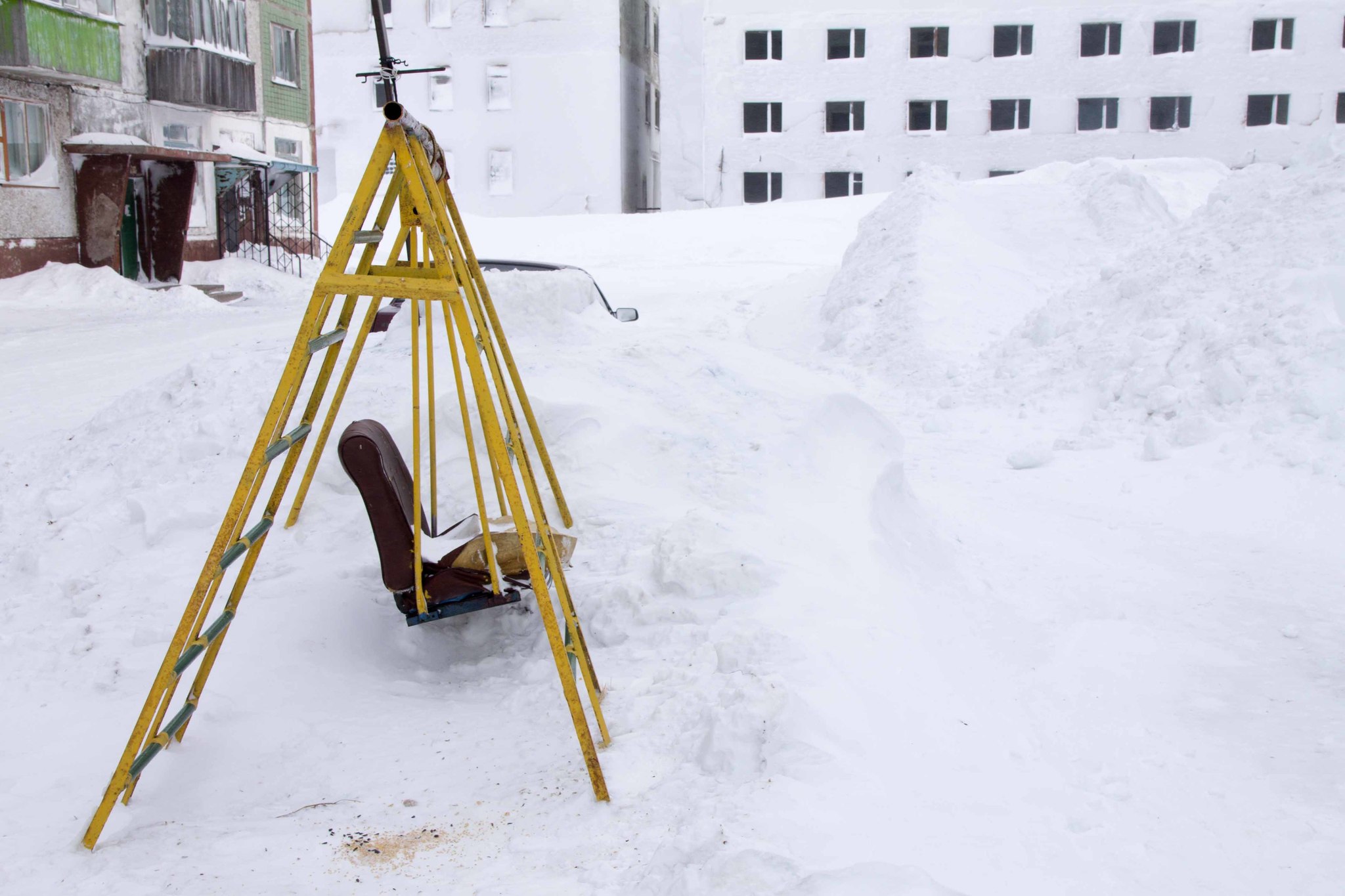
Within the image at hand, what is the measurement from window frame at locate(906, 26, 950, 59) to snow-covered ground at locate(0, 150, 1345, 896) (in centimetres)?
2464

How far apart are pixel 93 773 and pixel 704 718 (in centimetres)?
208

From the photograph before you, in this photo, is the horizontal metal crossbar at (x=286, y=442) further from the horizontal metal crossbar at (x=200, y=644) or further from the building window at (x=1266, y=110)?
the building window at (x=1266, y=110)

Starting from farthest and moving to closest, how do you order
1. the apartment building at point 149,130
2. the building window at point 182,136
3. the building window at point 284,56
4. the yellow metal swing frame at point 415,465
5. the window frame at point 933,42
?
the window frame at point 933,42
the building window at point 284,56
the building window at point 182,136
the apartment building at point 149,130
the yellow metal swing frame at point 415,465

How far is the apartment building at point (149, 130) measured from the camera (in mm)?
17188

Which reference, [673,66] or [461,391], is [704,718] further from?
[673,66]

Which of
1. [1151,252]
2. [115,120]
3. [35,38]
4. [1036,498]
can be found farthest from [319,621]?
[115,120]

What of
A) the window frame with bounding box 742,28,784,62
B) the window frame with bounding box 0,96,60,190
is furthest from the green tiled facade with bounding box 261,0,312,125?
the window frame with bounding box 742,28,784,62

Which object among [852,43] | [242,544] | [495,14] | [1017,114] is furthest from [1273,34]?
[242,544]

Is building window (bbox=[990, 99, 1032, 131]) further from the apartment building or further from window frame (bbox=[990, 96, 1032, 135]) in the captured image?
the apartment building

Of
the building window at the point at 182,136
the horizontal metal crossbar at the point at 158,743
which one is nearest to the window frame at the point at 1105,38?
the building window at the point at 182,136

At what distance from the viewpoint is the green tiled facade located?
2448 cm

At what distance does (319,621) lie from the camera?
15.3 ft

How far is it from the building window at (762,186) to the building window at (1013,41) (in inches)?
296

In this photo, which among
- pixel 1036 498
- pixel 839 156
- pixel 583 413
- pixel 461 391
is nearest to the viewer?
pixel 461 391
